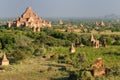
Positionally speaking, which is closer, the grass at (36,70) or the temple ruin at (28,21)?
the grass at (36,70)

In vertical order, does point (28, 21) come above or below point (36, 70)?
below

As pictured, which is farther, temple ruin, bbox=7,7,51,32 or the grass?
temple ruin, bbox=7,7,51,32

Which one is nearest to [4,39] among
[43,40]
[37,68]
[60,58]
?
[43,40]

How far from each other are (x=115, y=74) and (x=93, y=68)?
85.9 inches

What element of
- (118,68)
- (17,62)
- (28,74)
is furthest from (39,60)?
(118,68)

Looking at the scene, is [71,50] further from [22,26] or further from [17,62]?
[22,26]

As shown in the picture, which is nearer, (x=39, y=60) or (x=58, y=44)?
(x=39, y=60)

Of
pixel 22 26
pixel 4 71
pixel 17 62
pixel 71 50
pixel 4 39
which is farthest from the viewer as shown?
pixel 22 26

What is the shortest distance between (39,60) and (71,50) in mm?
8569

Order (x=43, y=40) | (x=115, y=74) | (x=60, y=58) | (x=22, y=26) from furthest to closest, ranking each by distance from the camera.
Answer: (x=22, y=26) < (x=43, y=40) < (x=60, y=58) < (x=115, y=74)

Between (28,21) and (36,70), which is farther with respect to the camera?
(28,21)

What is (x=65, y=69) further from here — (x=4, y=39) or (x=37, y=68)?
(x=4, y=39)

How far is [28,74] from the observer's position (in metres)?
28.2

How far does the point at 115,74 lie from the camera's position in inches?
1058
